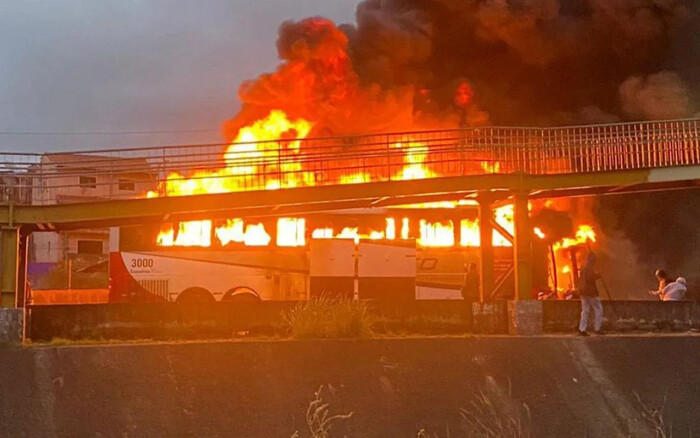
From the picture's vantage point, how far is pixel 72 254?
45.0 metres

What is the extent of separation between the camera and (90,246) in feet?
152

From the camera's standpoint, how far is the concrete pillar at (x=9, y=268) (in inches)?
472

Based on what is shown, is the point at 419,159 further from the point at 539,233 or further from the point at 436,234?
the point at 539,233

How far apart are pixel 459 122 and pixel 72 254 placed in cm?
2766

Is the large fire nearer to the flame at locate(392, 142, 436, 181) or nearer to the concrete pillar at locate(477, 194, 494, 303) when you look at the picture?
the flame at locate(392, 142, 436, 181)

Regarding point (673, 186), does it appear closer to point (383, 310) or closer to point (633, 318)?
point (633, 318)

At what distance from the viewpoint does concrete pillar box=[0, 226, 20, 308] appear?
1200 cm

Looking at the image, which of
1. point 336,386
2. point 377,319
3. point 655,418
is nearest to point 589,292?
point 655,418

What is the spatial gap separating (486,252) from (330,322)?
13.3 ft

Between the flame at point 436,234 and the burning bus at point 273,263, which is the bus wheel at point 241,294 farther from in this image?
the flame at point 436,234

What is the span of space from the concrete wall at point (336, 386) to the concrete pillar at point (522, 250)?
1993 mm

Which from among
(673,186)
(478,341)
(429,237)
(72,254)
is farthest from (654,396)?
(72,254)

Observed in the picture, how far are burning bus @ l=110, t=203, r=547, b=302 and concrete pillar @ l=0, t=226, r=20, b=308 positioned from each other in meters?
5.08

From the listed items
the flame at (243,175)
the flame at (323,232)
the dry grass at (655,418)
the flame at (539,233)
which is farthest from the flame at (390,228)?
the dry grass at (655,418)
